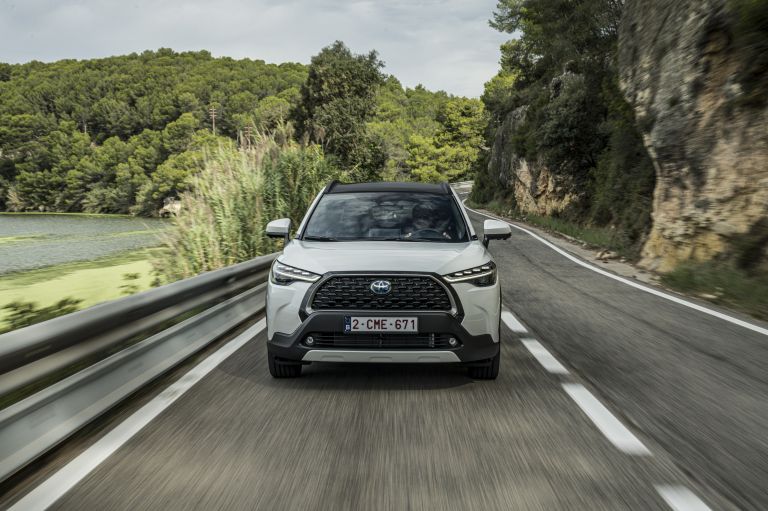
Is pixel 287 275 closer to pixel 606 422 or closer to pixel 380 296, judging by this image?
pixel 380 296

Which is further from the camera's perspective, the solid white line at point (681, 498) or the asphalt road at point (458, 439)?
the asphalt road at point (458, 439)

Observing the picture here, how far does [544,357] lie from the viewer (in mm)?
6230

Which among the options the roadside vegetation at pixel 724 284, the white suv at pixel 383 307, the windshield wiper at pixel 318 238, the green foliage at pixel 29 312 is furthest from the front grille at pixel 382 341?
the roadside vegetation at pixel 724 284

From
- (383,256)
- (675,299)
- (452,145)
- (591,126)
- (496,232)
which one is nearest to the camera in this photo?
(383,256)

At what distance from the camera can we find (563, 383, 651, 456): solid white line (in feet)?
12.8

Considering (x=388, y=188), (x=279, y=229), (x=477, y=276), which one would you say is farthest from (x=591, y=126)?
(x=477, y=276)

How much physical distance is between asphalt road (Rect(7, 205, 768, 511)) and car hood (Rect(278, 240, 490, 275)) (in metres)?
0.91

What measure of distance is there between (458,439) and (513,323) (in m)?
4.07

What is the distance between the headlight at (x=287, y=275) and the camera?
5.11 metres

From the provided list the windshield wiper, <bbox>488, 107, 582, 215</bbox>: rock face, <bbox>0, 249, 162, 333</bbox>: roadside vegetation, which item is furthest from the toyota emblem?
<bbox>488, 107, 582, 215</bbox>: rock face

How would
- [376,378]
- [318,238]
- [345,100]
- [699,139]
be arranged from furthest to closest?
[345,100]
[699,139]
[318,238]
[376,378]

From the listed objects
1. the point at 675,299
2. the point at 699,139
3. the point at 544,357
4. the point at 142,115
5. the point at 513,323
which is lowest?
the point at 675,299

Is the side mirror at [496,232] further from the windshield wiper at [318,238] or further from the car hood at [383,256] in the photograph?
the windshield wiper at [318,238]

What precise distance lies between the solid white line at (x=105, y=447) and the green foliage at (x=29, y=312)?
2.33 m
